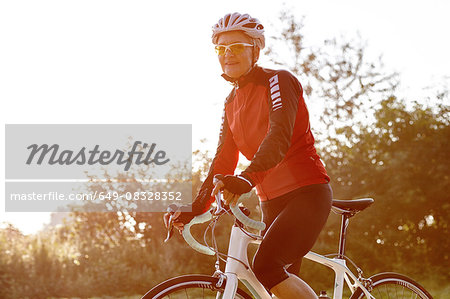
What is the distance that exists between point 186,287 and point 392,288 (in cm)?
196

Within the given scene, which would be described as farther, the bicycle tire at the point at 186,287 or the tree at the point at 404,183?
the tree at the point at 404,183

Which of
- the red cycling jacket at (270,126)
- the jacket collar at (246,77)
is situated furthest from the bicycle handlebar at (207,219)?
the jacket collar at (246,77)

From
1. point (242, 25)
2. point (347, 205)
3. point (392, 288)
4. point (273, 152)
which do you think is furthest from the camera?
point (392, 288)

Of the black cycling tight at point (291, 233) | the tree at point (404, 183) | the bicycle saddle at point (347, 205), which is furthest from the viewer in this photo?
the tree at point (404, 183)

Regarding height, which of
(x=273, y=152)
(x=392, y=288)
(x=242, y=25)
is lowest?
(x=392, y=288)

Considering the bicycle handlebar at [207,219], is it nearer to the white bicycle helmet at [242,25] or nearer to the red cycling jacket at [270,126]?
the red cycling jacket at [270,126]

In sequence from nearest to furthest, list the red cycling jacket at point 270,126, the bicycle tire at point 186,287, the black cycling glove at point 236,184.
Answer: the black cycling glove at point 236,184
the bicycle tire at point 186,287
the red cycling jacket at point 270,126

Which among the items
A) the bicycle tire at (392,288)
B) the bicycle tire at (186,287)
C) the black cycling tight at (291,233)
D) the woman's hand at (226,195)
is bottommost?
the bicycle tire at (392,288)

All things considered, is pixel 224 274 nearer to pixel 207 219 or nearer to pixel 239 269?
pixel 239 269

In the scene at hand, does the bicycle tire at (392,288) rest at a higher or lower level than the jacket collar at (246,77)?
lower

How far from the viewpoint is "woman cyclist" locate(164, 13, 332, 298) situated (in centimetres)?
328

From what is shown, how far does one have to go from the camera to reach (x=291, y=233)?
10.8 ft

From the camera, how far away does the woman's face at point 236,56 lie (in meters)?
3.55

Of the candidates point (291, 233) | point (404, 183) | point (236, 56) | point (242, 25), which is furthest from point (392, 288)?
point (404, 183)
